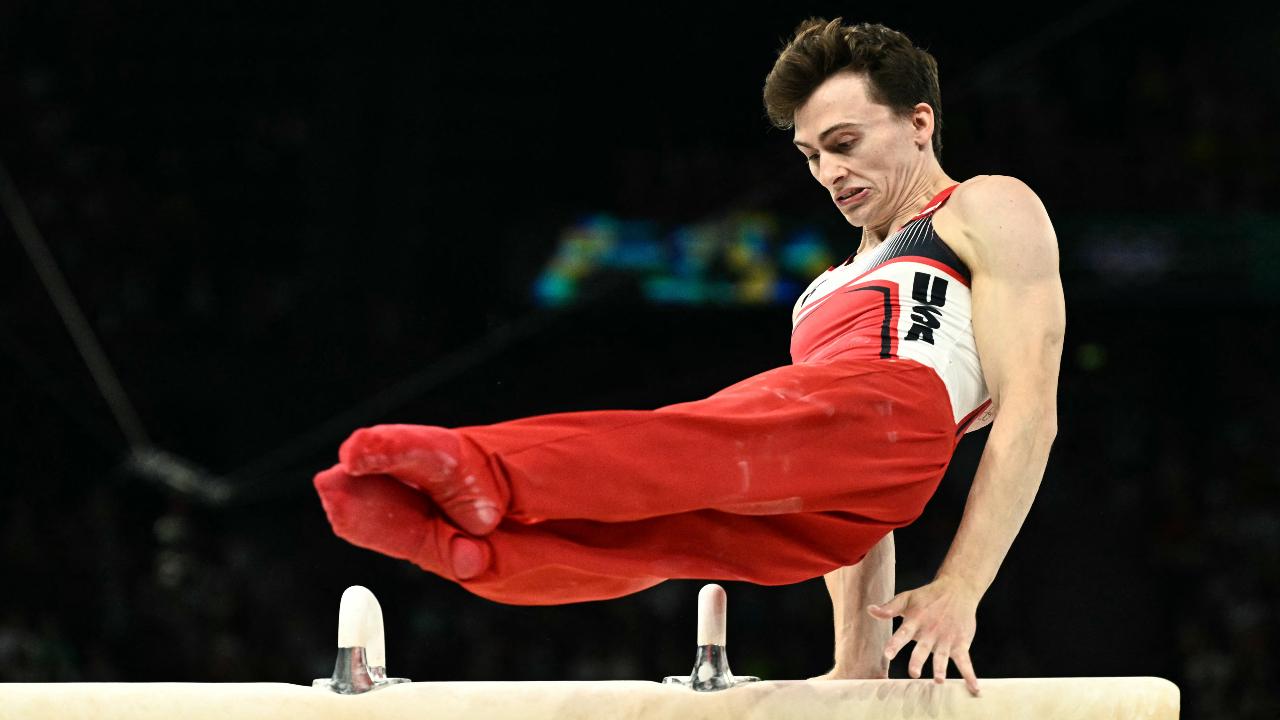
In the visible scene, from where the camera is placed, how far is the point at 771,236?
28.1ft

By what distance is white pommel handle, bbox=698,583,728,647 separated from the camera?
2.34 meters

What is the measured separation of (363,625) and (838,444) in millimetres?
866

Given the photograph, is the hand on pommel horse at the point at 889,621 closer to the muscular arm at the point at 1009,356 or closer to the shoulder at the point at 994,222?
the muscular arm at the point at 1009,356

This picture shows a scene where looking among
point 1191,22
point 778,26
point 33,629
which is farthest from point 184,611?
point 1191,22

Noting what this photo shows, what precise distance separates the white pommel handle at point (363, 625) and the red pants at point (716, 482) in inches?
13.8

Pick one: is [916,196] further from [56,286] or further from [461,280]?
[56,286]

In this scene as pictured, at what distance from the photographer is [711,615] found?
7.80 ft

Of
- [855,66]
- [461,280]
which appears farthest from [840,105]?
[461,280]

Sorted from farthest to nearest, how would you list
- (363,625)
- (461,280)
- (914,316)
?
(461,280) < (914,316) < (363,625)

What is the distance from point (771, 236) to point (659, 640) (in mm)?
2648

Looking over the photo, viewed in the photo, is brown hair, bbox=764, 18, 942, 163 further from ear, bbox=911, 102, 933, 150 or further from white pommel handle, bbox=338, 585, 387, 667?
white pommel handle, bbox=338, 585, 387, 667

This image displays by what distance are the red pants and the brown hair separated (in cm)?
59

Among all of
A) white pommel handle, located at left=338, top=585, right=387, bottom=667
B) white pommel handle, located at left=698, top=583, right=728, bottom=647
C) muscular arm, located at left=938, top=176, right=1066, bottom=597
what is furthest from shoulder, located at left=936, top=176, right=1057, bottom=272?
white pommel handle, located at left=338, top=585, right=387, bottom=667

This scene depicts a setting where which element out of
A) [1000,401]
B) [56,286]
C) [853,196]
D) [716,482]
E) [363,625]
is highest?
[56,286]
